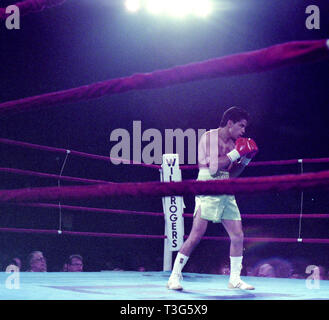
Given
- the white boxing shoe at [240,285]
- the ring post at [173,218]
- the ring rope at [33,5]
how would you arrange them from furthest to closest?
the ring post at [173,218], the white boxing shoe at [240,285], the ring rope at [33,5]

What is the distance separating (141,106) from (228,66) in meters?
6.52

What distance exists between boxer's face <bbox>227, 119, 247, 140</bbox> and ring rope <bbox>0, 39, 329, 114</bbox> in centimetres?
128

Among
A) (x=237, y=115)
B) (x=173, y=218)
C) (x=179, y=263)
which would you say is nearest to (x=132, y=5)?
(x=173, y=218)

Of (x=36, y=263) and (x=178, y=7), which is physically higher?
(x=178, y=7)

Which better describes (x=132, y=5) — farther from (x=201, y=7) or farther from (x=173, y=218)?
(x=173, y=218)

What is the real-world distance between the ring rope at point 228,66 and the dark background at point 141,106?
4339 mm

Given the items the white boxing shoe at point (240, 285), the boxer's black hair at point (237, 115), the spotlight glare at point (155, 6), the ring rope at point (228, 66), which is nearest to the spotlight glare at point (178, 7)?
the spotlight glare at point (155, 6)

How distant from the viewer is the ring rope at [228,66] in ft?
3.61

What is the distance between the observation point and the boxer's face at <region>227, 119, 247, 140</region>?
2557 mm

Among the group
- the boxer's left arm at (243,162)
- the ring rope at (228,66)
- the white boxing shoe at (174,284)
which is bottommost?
the white boxing shoe at (174,284)

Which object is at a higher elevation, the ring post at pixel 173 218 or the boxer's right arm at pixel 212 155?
the boxer's right arm at pixel 212 155

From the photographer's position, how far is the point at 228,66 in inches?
46.5

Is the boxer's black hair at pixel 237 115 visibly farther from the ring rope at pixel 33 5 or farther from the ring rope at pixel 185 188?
the ring rope at pixel 185 188
